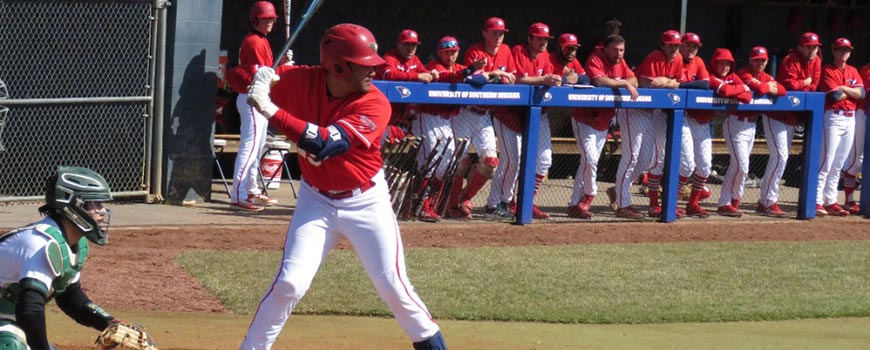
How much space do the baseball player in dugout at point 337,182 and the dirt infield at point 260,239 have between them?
222cm

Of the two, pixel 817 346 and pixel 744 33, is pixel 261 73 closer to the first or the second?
pixel 817 346

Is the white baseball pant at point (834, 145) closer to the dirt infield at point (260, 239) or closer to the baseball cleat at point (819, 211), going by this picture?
the baseball cleat at point (819, 211)

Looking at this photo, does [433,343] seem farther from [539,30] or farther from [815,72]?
[815,72]

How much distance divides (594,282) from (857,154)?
219 inches

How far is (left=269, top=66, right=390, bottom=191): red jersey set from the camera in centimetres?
536

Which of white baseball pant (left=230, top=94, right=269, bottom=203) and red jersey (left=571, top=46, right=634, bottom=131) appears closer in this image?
white baseball pant (left=230, top=94, right=269, bottom=203)

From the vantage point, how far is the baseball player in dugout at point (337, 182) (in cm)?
528

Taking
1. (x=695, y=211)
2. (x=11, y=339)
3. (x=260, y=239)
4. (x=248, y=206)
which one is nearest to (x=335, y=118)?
(x=11, y=339)

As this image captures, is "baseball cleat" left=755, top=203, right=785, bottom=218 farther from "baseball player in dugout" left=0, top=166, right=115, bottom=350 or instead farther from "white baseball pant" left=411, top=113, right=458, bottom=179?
"baseball player in dugout" left=0, top=166, right=115, bottom=350

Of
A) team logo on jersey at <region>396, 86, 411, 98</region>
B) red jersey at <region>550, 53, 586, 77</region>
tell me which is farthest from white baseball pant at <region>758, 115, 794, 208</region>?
team logo on jersey at <region>396, 86, 411, 98</region>

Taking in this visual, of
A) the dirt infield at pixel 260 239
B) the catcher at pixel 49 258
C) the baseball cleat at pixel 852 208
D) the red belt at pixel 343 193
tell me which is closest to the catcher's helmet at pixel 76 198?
the catcher at pixel 49 258

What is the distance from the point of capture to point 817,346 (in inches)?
269

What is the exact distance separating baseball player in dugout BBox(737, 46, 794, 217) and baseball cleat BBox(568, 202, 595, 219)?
188 centimetres

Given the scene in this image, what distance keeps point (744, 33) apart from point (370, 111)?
43.9 feet
